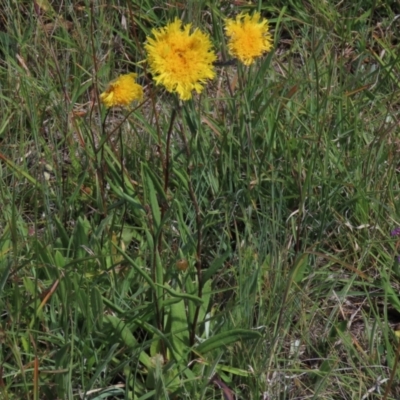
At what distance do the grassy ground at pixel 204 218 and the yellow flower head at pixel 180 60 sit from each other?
0.18 feet

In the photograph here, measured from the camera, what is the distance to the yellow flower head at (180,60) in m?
1.29

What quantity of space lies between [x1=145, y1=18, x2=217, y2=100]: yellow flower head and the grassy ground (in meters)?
0.05

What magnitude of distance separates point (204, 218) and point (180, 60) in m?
0.34

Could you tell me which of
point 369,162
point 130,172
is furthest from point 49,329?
point 369,162

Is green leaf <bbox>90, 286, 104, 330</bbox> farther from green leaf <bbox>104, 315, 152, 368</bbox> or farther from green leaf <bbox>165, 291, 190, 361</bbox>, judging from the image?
green leaf <bbox>165, 291, 190, 361</bbox>

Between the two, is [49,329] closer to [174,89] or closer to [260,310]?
[260,310]

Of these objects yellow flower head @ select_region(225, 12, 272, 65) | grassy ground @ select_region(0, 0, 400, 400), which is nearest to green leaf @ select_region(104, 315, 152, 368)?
grassy ground @ select_region(0, 0, 400, 400)

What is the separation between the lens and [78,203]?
6.20 ft

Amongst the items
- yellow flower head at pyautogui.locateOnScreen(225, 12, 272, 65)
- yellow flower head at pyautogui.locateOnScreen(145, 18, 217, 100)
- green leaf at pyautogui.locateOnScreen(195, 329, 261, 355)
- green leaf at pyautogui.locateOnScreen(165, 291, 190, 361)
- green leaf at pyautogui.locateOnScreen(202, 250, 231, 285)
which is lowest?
→ green leaf at pyautogui.locateOnScreen(195, 329, 261, 355)

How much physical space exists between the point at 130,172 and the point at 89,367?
0.60 meters

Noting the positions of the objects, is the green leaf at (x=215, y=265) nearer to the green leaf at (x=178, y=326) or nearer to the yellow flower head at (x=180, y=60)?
the green leaf at (x=178, y=326)

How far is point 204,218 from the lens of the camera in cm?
151

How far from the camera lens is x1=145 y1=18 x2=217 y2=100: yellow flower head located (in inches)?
50.9

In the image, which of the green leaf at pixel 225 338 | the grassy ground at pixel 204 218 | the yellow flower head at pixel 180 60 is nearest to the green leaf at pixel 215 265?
the grassy ground at pixel 204 218
